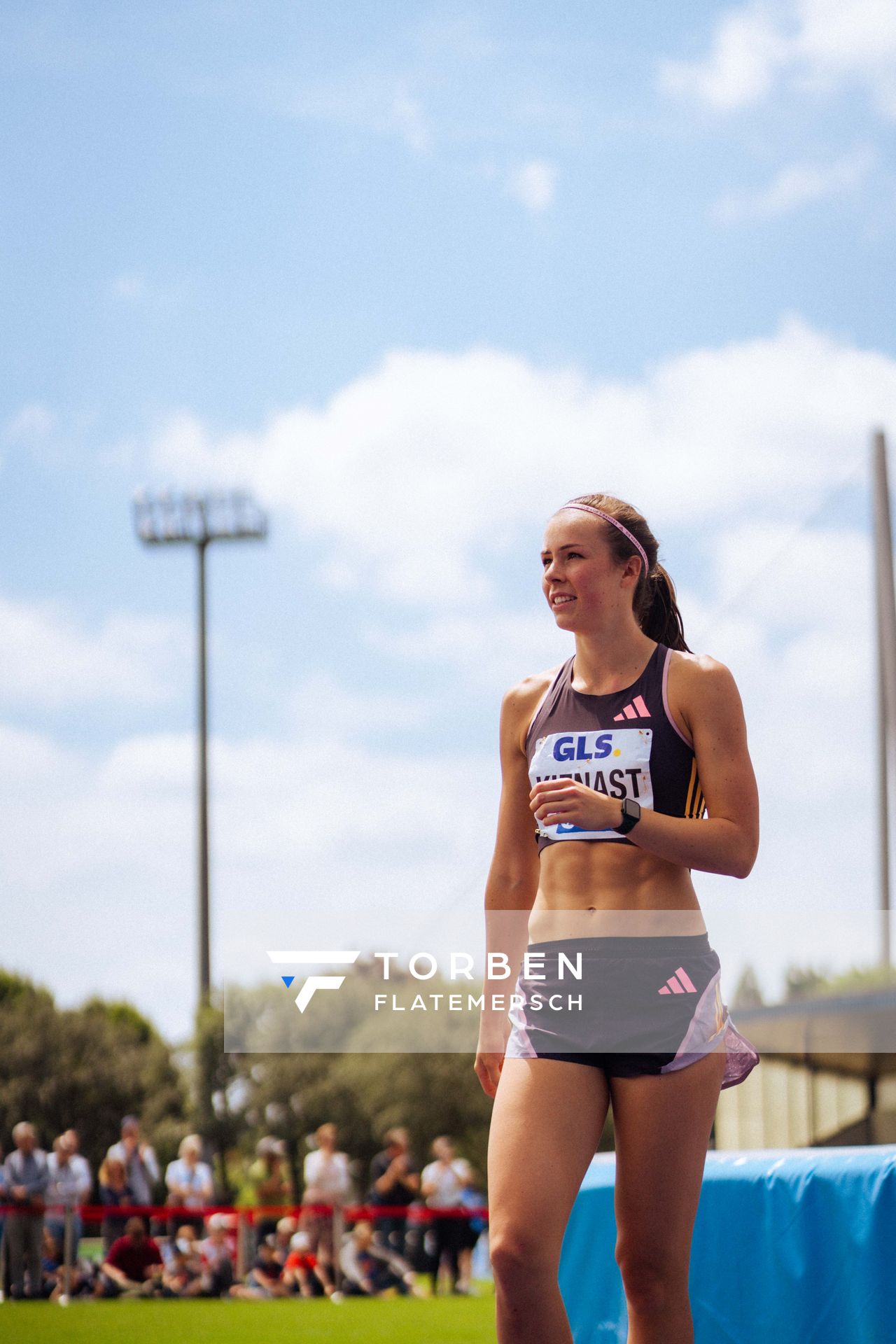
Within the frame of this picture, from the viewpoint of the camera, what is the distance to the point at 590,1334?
150 inches

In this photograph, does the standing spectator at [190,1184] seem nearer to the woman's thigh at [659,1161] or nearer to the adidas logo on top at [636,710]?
the woman's thigh at [659,1161]

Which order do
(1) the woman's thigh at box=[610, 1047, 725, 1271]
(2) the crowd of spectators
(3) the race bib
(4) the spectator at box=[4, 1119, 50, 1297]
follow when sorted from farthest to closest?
(2) the crowd of spectators < (4) the spectator at box=[4, 1119, 50, 1297] < (3) the race bib < (1) the woman's thigh at box=[610, 1047, 725, 1271]

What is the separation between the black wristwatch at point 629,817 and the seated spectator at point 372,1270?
10.5 m

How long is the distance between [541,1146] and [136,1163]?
388 inches

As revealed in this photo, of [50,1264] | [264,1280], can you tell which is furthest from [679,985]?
[264,1280]

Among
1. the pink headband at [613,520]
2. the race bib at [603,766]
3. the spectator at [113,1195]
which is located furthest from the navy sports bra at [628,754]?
the spectator at [113,1195]

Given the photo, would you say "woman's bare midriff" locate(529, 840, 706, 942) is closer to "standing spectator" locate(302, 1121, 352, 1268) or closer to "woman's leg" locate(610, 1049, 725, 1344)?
"woman's leg" locate(610, 1049, 725, 1344)

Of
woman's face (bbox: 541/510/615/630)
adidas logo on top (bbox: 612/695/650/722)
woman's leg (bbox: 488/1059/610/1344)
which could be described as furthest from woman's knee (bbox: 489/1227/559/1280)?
woman's face (bbox: 541/510/615/630)

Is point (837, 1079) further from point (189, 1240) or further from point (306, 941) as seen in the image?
point (306, 941)

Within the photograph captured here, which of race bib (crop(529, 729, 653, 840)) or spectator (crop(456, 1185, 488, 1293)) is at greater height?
race bib (crop(529, 729, 653, 840))

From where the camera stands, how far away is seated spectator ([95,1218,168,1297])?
11.0 m

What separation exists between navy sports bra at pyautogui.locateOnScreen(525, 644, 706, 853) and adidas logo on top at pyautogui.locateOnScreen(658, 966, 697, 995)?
0.81ft

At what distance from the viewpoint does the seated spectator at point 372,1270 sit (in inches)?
473

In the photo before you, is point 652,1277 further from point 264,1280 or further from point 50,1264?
point 264,1280
